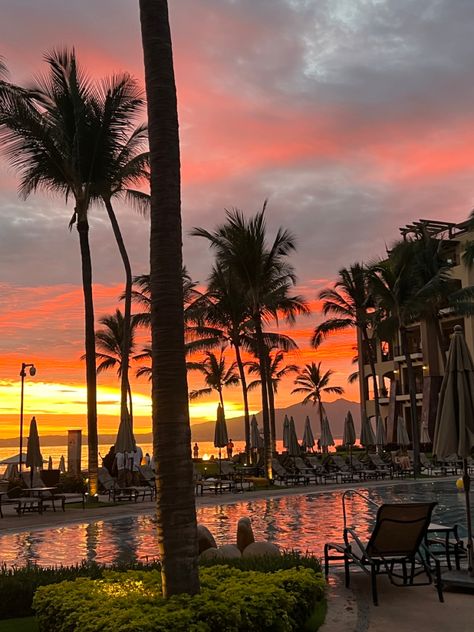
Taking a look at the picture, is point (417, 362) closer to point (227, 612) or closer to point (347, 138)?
point (347, 138)

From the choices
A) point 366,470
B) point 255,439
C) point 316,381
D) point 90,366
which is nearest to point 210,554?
point 90,366

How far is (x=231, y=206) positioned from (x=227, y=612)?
2205 centimetres

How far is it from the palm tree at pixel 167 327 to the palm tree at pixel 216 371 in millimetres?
49724

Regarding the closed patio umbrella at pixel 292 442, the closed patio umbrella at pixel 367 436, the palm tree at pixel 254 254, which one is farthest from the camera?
the closed patio umbrella at pixel 367 436

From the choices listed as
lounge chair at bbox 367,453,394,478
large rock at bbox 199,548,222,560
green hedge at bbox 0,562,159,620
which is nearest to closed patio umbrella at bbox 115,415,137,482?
lounge chair at bbox 367,453,394,478

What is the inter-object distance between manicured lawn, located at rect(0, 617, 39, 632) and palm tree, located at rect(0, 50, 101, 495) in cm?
1426

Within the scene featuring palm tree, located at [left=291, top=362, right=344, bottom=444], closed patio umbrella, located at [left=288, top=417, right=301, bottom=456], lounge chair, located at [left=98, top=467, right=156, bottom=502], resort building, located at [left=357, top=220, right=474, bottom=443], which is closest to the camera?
lounge chair, located at [left=98, top=467, right=156, bottom=502]

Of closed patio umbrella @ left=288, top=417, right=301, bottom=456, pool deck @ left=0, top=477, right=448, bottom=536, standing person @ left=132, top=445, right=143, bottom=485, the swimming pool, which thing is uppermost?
closed patio umbrella @ left=288, top=417, right=301, bottom=456

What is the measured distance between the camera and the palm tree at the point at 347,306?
151 feet

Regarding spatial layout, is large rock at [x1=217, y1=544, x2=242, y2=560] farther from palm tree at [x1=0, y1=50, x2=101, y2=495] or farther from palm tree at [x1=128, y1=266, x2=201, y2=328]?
palm tree at [x1=128, y1=266, x2=201, y2=328]

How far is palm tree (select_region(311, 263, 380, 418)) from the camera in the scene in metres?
46.0

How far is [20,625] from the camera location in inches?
239

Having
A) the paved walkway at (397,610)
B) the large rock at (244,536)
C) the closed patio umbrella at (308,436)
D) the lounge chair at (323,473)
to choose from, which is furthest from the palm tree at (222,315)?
the paved walkway at (397,610)

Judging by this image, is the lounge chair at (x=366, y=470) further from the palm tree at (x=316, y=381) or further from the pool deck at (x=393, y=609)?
the palm tree at (x=316, y=381)
